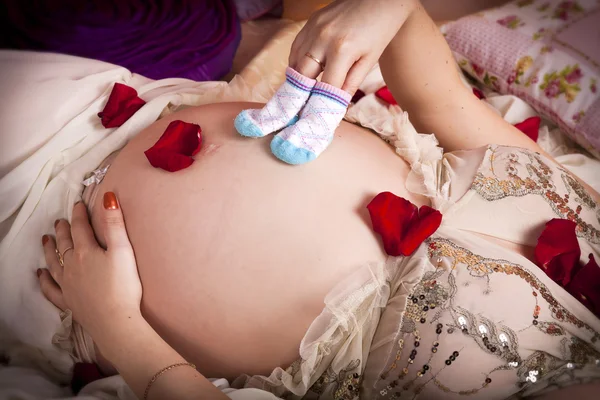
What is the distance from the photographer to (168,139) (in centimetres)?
75

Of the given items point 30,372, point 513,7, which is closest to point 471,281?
point 30,372

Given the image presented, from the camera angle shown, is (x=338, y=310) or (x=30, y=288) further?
(x=30, y=288)

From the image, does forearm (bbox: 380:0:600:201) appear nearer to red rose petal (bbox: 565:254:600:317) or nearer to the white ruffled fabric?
red rose petal (bbox: 565:254:600:317)

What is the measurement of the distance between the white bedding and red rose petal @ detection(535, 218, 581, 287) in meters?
0.25

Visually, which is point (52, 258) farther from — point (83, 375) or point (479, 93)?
point (479, 93)

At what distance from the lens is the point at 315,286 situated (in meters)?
0.66

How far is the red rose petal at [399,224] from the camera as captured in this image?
680 mm

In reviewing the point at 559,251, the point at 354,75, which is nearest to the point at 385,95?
the point at 354,75

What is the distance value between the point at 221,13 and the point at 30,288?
1113 millimetres

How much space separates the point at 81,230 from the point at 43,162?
0.64 ft

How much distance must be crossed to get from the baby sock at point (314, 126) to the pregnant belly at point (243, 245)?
3 cm

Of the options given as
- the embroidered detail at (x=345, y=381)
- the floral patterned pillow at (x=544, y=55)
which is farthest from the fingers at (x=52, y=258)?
the floral patterned pillow at (x=544, y=55)

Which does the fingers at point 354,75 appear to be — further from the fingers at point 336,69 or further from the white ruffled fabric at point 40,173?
the white ruffled fabric at point 40,173

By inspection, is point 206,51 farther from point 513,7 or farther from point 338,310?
point 338,310
